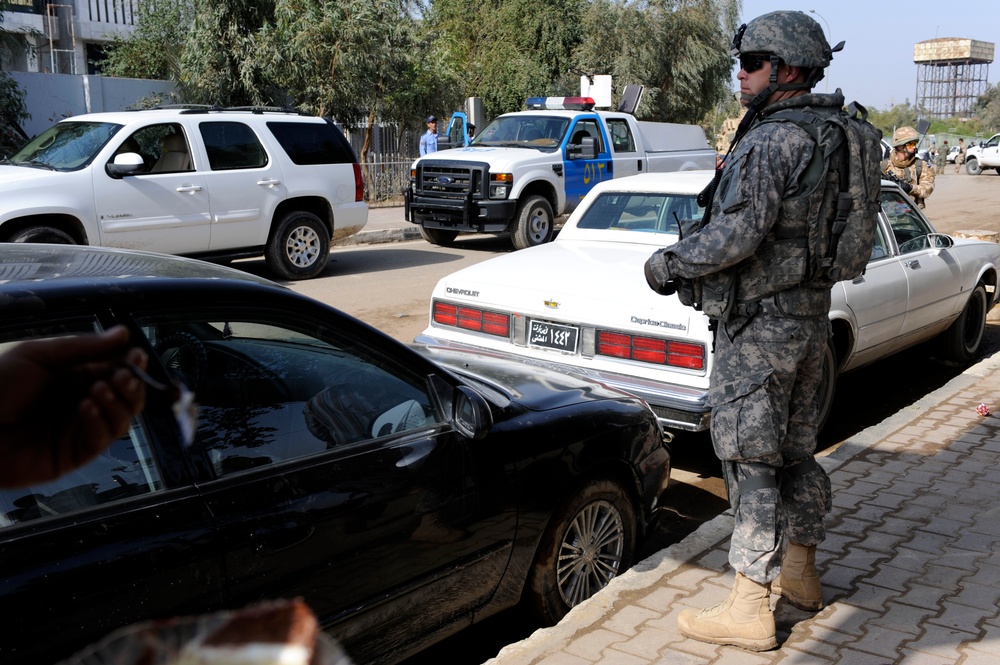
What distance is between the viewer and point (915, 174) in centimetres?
1268

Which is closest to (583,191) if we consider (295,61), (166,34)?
(295,61)

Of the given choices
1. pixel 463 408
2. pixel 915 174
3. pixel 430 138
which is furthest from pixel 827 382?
pixel 430 138

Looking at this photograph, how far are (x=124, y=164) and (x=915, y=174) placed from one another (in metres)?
9.43

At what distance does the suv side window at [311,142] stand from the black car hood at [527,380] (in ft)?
25.0

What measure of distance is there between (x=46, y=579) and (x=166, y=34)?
70.4ft

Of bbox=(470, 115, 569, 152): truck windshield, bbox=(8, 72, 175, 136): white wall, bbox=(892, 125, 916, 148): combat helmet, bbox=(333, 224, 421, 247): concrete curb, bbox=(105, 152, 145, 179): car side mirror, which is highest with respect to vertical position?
bbox=(8, 72, 175, 136): white wall

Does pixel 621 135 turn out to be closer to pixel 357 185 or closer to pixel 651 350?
pixel 357 185

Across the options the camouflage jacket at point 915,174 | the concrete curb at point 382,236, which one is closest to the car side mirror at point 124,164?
the concrete curb at point 382,236

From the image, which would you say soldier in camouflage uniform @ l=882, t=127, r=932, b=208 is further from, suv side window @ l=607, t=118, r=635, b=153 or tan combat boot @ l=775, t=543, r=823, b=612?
tan combat boot @ l=775, t=543, r=823, b=612

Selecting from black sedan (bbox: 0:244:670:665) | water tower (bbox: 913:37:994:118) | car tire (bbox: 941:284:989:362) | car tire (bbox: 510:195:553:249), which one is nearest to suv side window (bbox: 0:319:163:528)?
black sedan (bbox: 0:244:670:665)

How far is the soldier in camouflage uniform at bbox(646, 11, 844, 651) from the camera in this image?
3193 millimetres

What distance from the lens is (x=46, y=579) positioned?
2.27m

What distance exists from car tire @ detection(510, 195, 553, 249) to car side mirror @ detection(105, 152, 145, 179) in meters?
5.86

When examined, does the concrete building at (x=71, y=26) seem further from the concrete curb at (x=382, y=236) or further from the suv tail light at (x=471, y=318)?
the suv tail light at (x=471, y=318)
